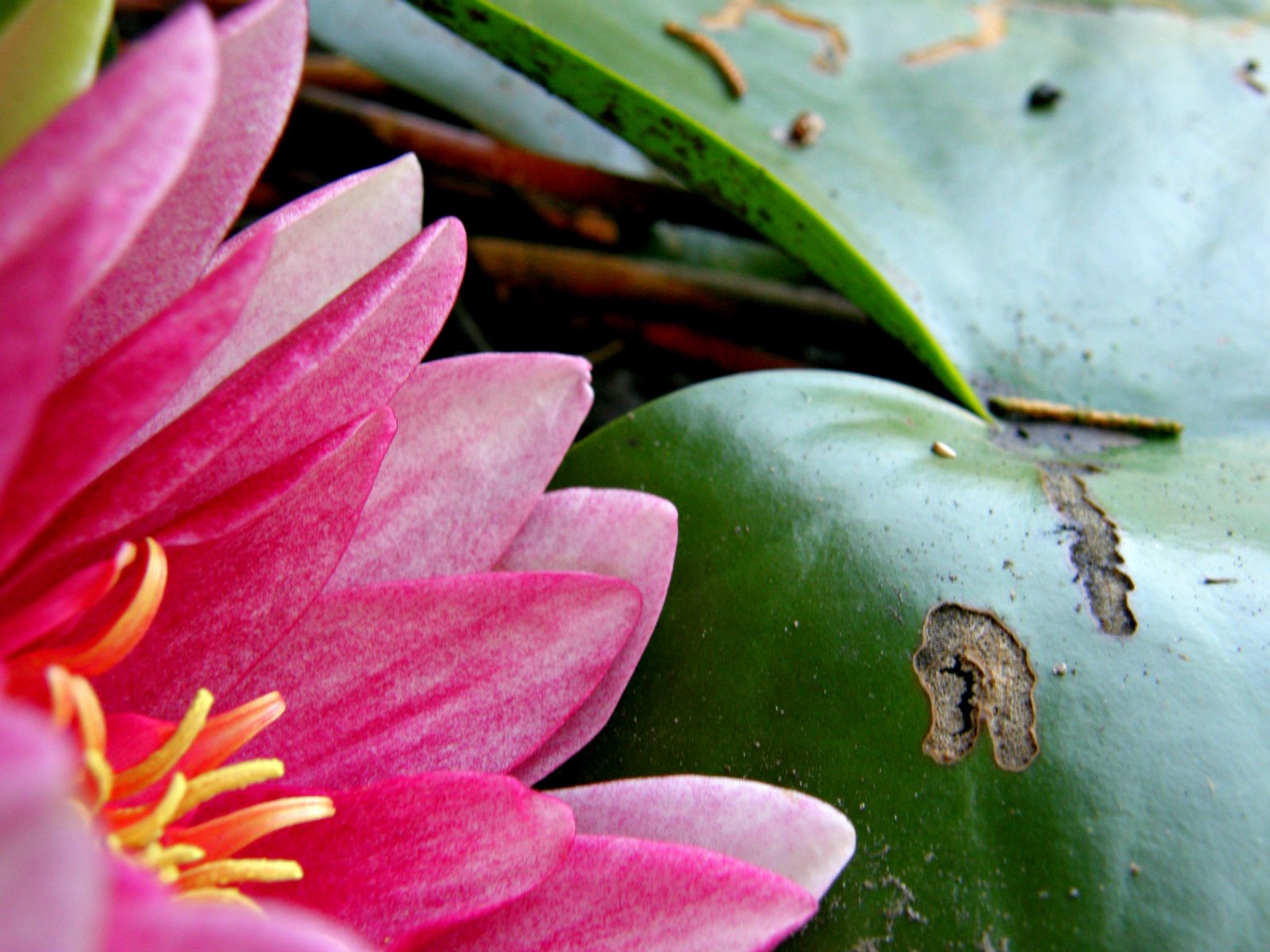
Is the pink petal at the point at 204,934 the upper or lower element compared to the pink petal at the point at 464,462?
lower

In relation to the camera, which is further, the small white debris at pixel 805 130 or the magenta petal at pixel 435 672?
the small white debris at pixel 805 130

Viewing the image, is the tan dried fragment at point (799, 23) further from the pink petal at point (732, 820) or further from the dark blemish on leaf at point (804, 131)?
the pink petal at point (732, 820)

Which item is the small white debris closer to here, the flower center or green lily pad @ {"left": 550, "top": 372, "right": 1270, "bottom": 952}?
green lily pad @ {"left": 550, "top": 372, "right": 1270, "bottom": 952}

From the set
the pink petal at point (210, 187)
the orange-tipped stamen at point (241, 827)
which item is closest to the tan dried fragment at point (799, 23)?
the pink petal at point (210, 187)

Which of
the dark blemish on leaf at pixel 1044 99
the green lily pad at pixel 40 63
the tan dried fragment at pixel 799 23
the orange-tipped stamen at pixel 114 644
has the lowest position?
the orange-tipped stamen at pixel 114 644

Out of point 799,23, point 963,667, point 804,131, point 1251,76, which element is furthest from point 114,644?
point 1251,76

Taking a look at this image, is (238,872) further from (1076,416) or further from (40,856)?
(1076,416)

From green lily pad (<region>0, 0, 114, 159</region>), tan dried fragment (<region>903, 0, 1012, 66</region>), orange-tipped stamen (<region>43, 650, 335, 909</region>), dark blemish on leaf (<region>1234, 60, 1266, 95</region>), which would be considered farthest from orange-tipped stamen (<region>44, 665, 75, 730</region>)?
dark blemish on leaf (<region>1234, 60, 1266, 95</region>)

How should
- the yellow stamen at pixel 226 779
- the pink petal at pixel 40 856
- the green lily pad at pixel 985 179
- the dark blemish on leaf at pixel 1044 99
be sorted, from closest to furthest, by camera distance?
the pink petal at pixel 40 856 → the yellow stamen at pixel 226 779 → the green lily pad at pixel 985 179 → the dark blemish on leaf at pixel 1044 99
